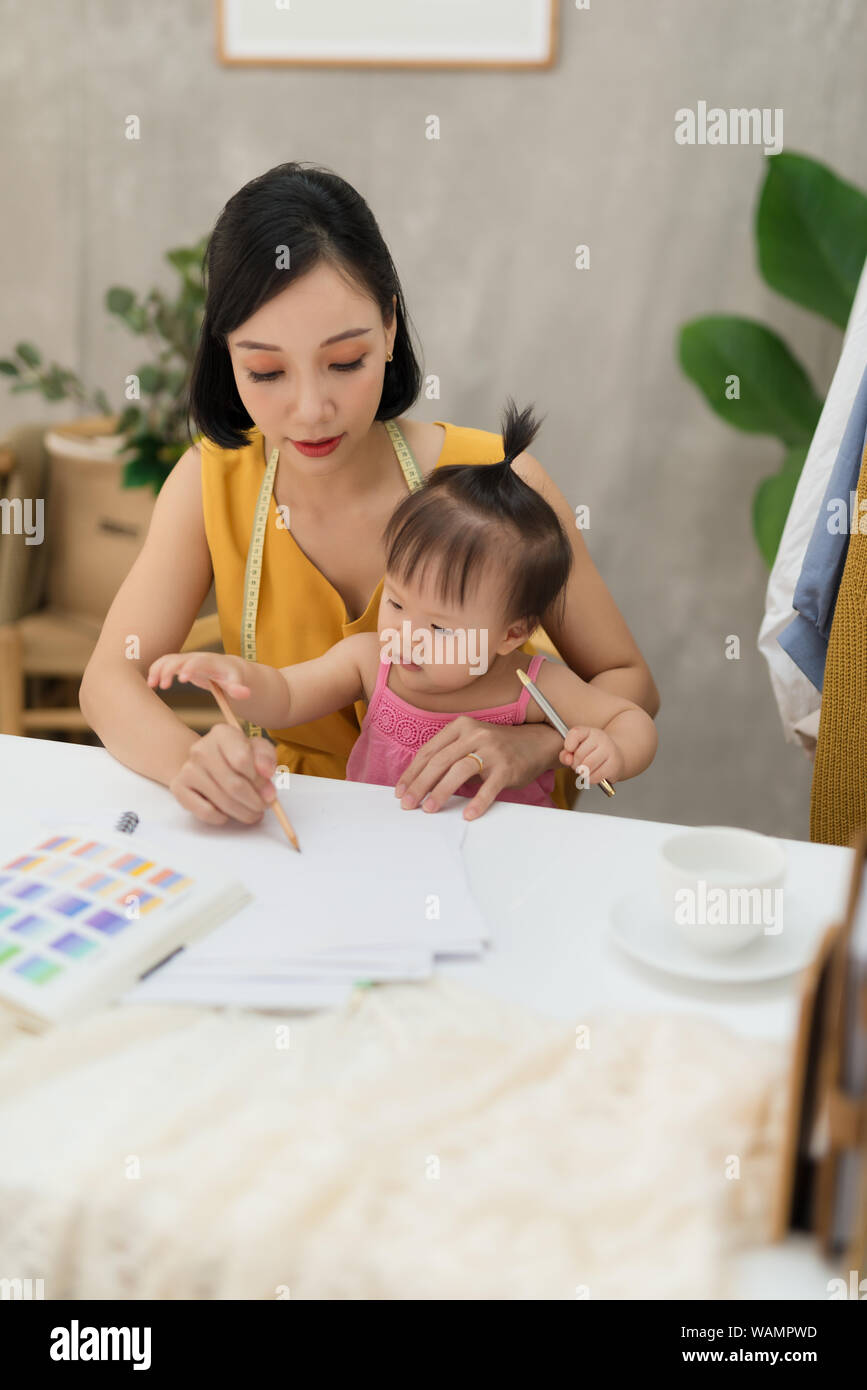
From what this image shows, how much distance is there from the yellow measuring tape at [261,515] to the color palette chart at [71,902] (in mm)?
503

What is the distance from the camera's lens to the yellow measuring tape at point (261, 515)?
61.5 inches

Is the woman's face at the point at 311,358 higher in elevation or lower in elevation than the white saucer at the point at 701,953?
higher

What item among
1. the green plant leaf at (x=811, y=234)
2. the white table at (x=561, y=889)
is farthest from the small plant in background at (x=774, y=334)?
the white table at (x=561, y=889)

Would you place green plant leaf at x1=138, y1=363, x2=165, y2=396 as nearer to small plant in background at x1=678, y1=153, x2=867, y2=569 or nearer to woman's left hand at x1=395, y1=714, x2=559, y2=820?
small plant in background at x1=678, y1=153, x2=867, y2=569

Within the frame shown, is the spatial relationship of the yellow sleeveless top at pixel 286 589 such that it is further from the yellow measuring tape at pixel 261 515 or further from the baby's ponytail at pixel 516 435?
the baby's ponytail at pixel 516 435

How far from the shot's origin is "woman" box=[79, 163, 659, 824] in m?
1.29

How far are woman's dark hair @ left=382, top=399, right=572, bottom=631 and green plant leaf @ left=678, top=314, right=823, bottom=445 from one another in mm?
1288

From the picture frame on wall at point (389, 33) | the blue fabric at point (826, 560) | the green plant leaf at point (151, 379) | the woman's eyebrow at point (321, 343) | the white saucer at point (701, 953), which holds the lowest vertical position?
the white saucer at point (701, 953)

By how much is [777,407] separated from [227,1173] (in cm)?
217

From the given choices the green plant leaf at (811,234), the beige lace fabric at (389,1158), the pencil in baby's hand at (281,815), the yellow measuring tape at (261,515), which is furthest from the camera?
the green plant leaf at (811,234)
